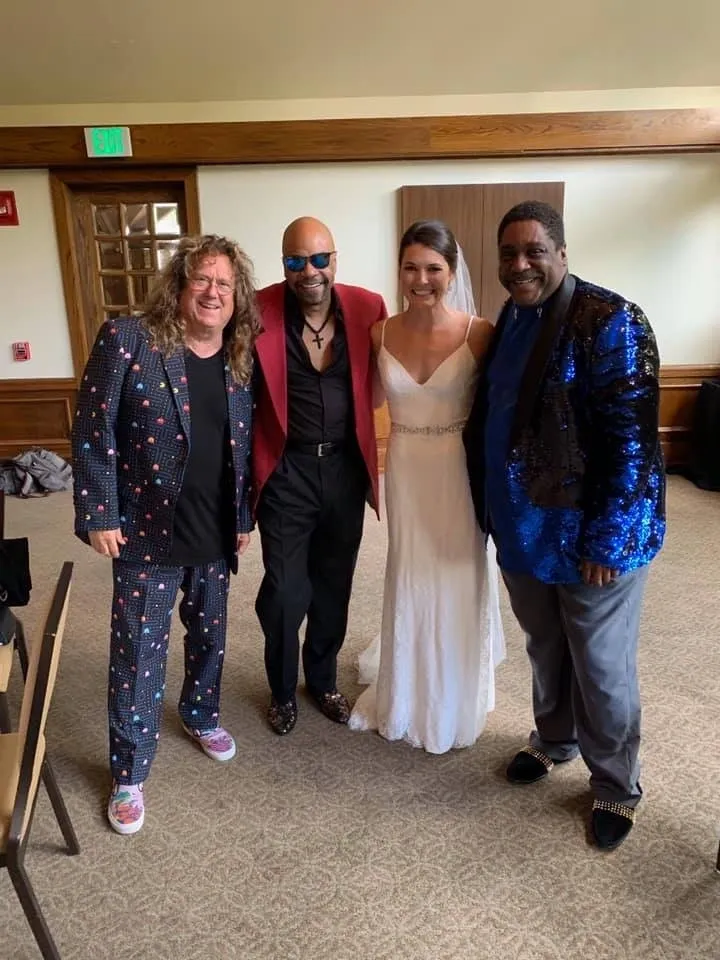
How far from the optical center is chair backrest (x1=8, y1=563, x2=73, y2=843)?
1209 mm

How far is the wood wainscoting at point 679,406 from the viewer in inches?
200

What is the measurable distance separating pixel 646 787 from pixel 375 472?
117 centimetres

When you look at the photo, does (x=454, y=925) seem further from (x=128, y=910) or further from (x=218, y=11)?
(x=218, y=11)

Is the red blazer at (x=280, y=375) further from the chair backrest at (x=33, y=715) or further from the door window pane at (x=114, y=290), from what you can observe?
the door window pane at (x=114, y=290)

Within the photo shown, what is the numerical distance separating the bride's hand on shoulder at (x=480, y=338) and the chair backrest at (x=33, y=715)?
1174mm

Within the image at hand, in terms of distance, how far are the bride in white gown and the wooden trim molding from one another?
3.06m

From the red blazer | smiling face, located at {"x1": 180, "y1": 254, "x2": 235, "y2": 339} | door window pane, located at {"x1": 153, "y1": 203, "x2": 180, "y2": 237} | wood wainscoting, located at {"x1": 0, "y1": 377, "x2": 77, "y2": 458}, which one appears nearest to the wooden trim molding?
door window pane, located at {"x1": 153, "y1": 203, "x2": 180, "y2": 237}

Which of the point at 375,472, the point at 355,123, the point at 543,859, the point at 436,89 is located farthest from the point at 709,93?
the point at 543,859

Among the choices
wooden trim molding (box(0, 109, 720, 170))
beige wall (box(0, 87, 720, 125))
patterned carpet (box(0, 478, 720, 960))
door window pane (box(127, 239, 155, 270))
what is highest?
beige wall (box(0, 87, 720, 125))

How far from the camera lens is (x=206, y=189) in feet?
15.5

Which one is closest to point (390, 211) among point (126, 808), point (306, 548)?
point (306, 548)

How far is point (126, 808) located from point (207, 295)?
52.5 inches

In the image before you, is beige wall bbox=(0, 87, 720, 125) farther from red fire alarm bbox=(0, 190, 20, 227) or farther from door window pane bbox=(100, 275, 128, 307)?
door window pane bbox=(100, 275, 128, 307)

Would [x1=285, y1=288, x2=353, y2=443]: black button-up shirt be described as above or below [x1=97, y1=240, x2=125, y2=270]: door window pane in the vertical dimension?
below
